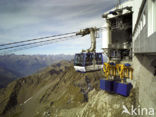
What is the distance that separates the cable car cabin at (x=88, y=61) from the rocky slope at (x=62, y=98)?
211 inches

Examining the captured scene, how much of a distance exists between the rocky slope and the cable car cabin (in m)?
5.35

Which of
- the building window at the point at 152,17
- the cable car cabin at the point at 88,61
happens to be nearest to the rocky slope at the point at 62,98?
the cable car cabin at the point at 88,61

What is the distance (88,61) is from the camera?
12.9m

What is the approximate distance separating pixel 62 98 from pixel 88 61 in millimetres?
44956

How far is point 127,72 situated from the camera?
13.0m

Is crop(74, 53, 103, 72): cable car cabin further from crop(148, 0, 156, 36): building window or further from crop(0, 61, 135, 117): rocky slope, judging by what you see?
crop(148, 0, 156, 36): building window

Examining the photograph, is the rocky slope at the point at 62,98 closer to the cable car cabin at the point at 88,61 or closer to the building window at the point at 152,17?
the cable car cabin at the point at 88,61

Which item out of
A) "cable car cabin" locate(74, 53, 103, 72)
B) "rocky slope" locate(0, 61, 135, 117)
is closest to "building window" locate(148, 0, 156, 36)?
"cable car cabin" locate(74, 53, 103, 72)

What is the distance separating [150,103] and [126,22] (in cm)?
1487

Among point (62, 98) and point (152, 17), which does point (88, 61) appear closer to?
point (152, 17)

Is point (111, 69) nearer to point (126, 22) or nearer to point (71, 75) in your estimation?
point (126, 22)

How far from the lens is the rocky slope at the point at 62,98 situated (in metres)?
14.0

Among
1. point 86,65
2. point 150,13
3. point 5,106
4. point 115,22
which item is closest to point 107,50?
point 115,22

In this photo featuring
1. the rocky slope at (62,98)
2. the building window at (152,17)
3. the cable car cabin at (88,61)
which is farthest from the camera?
the rocky slope at (62,98)
